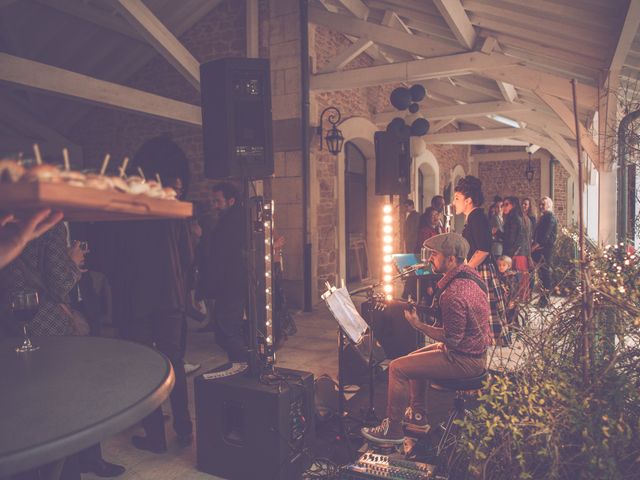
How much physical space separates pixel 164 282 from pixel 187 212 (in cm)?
181

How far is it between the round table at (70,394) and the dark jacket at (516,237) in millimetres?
5402

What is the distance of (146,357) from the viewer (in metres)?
1.62

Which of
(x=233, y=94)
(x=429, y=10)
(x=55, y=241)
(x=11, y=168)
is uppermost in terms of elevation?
(x=429, y=10)

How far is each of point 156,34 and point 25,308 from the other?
15.3 feet

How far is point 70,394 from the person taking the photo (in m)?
1.32

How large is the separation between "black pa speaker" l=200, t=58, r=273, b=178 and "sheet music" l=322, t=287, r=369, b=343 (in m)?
0.87

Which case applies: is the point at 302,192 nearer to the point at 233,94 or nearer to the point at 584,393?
the point at 233,94

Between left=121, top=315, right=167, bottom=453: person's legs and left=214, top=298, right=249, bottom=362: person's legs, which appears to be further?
left=214, top=298, right=249, bottom=362: person's legs

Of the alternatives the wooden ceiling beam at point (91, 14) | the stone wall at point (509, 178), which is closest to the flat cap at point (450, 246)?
the wooden ceiling beam at point (91, 14)

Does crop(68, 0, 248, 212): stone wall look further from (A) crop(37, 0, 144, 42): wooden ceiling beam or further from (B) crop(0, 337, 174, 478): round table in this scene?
(B) crop(0, 337, 174, 478): round table

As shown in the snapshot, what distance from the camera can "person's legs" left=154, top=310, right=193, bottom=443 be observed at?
2.99 meters

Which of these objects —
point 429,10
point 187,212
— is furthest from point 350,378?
point 429,10

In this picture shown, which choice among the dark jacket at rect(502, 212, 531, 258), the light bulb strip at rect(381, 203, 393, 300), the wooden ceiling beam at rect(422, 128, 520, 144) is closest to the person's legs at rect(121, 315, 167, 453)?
the light bulb strip at rect(381, 203, 393, 300)

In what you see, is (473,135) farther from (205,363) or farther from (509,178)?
(205,363)
